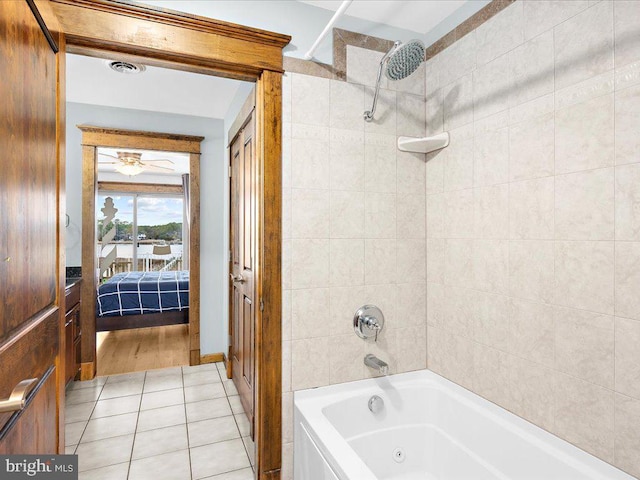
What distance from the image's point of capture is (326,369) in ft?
6.14

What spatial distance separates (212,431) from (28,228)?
189 centimetres

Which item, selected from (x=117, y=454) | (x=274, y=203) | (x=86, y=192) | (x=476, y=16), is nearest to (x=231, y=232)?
(x=86, y=192)

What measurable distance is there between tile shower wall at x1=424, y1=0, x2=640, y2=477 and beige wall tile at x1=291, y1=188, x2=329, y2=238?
2.26 feet

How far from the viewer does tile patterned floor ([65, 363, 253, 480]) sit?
1.99m

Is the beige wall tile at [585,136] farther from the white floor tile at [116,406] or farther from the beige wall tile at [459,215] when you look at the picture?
the white floor tile at [116,406]

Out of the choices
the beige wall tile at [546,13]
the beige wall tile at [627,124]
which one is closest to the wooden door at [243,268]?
the beige wall tile at [546,13]

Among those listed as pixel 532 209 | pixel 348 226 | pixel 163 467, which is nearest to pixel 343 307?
pixel 348 226

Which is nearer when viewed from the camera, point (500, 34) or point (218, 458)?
point (500, 34)

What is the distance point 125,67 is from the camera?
258 cm

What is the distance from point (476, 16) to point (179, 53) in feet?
4.80

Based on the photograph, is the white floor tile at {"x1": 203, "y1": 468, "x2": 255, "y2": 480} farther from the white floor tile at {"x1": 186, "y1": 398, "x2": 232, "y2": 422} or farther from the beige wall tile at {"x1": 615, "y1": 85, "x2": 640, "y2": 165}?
the beige wall tile at {"x1": 615, "y1": 85, "x2": 640, "y2": 165}

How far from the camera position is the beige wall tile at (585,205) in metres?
1.23

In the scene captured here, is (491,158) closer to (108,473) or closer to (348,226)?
(348,226)

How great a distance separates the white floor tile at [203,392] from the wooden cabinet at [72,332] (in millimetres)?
903
